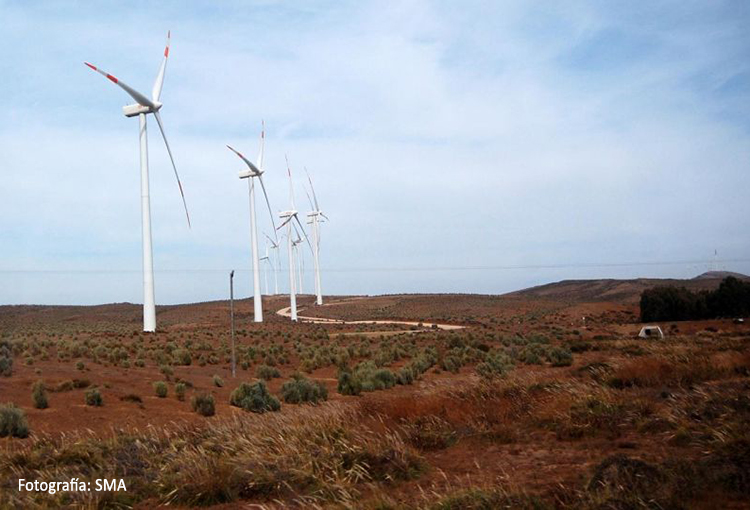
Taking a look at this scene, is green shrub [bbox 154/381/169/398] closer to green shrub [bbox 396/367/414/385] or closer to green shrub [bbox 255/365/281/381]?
green shrub [bbox 255/365/281/381]

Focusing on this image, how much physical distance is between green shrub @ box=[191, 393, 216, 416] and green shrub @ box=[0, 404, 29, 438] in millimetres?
5597

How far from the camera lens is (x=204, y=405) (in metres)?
20.8

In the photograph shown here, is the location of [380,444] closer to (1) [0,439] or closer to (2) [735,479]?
(2) [735,479]

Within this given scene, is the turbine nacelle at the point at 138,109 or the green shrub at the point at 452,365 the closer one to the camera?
the green shrub at the point at 452,365

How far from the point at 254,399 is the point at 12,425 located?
7.44m

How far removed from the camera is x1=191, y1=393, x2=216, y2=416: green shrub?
20.7m

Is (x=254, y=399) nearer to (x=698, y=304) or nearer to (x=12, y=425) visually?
(x=12, y=425)

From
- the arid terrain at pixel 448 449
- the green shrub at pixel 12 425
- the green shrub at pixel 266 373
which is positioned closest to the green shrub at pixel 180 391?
the arid terrain at pixel 448 449

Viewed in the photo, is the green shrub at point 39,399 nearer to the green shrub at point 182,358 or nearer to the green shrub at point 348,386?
the green shrub at point 348,386

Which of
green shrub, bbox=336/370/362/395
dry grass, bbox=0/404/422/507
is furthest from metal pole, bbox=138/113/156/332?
dry grass, bbox=0/404/422/507

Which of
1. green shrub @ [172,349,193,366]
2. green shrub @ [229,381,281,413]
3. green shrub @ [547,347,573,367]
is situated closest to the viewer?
green shrub @ [229,381,281,413]

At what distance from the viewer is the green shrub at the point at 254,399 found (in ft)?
68.9

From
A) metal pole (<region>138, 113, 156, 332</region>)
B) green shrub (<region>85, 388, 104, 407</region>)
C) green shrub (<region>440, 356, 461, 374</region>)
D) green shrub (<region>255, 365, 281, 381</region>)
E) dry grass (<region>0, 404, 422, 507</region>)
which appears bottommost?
green shrub (<region>440, 356, 461, 374</region>)

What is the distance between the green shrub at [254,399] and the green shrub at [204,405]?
3.50ft
